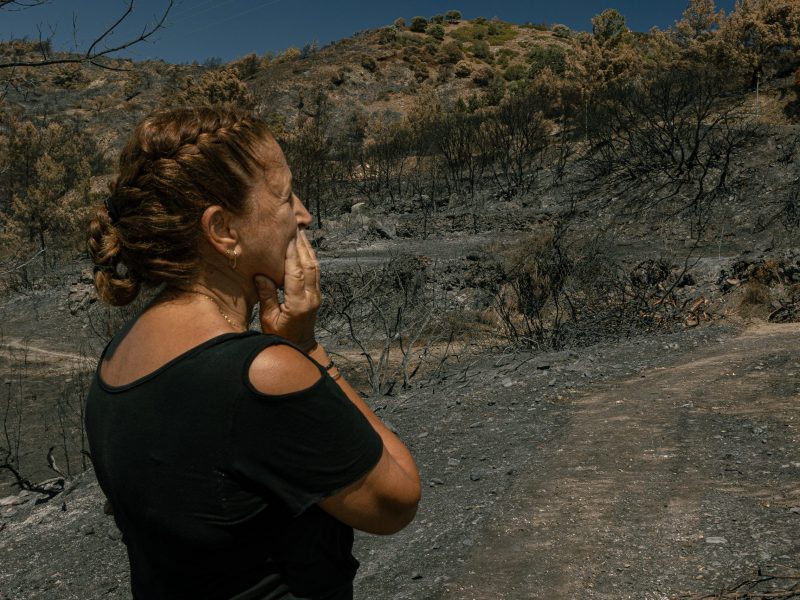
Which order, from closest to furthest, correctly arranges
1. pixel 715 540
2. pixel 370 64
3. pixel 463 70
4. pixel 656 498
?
pixel 715 540 < pixel 656 498 < pixel 463 70 < pixel 370 64

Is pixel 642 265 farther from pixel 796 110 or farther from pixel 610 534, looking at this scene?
pixel 796 110

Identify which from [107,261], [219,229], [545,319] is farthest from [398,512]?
[545,319]

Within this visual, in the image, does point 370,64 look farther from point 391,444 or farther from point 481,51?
point 391,444

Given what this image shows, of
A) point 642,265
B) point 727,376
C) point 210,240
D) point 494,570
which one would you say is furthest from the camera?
point 642,265

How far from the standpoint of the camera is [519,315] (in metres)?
13.4

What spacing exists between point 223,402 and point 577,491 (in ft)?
12.0

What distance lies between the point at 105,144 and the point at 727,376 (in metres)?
43.5

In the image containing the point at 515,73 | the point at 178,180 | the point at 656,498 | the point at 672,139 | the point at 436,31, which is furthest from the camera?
the point at 436,31

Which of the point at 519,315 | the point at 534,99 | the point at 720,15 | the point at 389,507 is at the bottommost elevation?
the point at 519,315

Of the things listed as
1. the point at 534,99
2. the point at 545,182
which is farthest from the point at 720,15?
the point at 545,182

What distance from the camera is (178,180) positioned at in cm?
105

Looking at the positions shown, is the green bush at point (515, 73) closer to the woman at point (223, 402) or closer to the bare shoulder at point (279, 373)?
the woman at point (223, 402)

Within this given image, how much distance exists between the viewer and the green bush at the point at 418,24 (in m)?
56.5

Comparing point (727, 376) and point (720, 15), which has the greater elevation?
point (720, 15)
